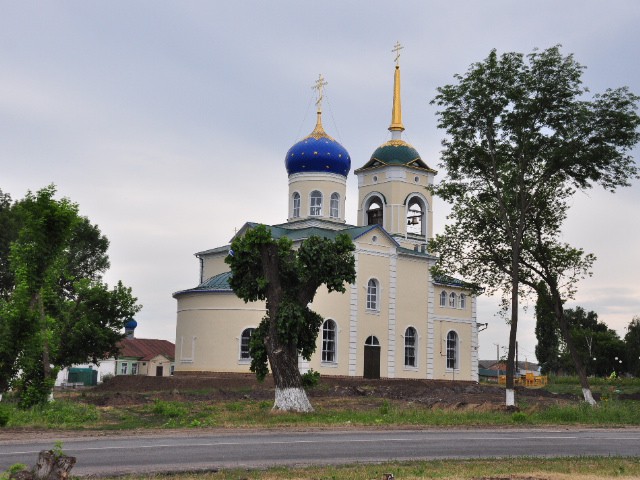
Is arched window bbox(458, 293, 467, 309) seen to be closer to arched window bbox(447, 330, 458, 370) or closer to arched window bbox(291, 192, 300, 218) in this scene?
arched window bbox(447, 330, 458, 370)

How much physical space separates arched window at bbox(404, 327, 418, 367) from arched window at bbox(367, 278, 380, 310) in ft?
8.70

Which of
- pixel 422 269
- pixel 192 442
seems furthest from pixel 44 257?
pixel 422 269

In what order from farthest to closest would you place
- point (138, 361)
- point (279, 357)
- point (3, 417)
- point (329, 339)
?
point (138, 361), point (329, 339), point (279, 357), point (3, 417)

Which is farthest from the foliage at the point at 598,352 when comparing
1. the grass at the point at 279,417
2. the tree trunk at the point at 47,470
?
the tree trunk at the point at 47,470

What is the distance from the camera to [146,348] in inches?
2665

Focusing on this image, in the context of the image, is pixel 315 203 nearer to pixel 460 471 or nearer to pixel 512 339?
pixel 512 339

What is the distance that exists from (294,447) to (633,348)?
6843 cm

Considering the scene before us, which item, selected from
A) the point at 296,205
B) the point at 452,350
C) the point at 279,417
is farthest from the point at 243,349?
the point at 279,417

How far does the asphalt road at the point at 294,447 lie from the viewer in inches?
506

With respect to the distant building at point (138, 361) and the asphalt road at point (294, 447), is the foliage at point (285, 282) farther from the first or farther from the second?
the distant building at point (138, 361)

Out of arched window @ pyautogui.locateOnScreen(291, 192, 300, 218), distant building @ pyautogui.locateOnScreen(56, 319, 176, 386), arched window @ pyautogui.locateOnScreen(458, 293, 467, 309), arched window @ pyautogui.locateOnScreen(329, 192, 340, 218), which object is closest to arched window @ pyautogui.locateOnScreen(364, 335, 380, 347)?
arched window @ pyautogui.locateOnScreen(329, 192, 340, 218)

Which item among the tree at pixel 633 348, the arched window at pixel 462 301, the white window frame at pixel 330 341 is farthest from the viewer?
the tree at pixel 633 348

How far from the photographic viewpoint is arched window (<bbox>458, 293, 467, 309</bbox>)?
48.7 meters

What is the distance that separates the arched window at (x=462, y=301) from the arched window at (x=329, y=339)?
33.0 feet
